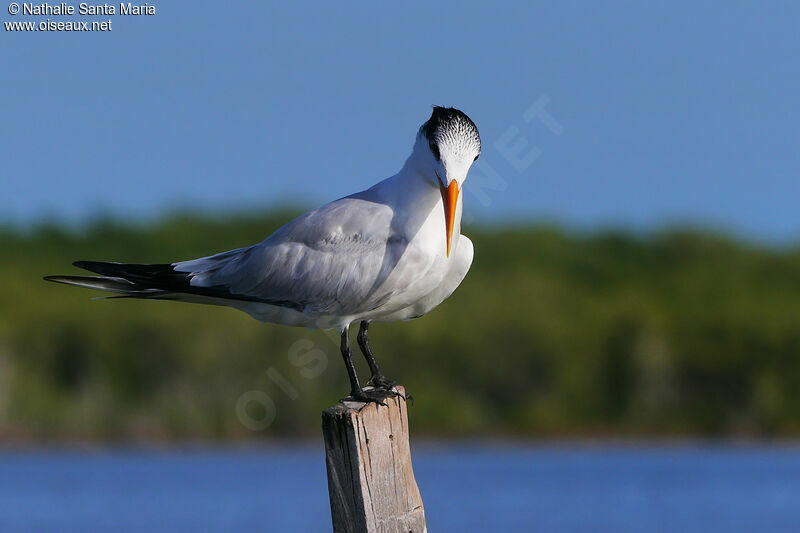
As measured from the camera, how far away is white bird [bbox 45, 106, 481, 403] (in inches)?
241

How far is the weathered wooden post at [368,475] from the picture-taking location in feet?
17.9

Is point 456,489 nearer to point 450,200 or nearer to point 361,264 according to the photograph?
point 361,264

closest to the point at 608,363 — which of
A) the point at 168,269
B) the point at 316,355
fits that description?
the point at 316,355

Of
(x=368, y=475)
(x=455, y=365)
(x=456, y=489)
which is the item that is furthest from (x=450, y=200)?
(x=455, y=365)

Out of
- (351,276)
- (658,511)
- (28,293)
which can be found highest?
(28,293)

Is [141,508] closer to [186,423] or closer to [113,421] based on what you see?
[186,423]

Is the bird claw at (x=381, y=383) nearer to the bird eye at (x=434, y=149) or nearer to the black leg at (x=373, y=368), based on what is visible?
the black leg at (x=373, y=368)

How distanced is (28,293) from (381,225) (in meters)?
33.5

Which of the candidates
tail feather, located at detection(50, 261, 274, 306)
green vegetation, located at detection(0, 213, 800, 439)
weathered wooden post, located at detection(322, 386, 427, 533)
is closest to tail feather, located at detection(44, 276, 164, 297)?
tail feather, located at detection(50, 261, 274, 306)

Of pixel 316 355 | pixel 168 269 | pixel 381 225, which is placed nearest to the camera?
pixel 381 225

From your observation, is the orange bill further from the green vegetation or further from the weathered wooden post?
the green vegetation

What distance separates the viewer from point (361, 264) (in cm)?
621

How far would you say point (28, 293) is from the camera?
1497 inches

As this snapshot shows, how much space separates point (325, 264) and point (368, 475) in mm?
1254
